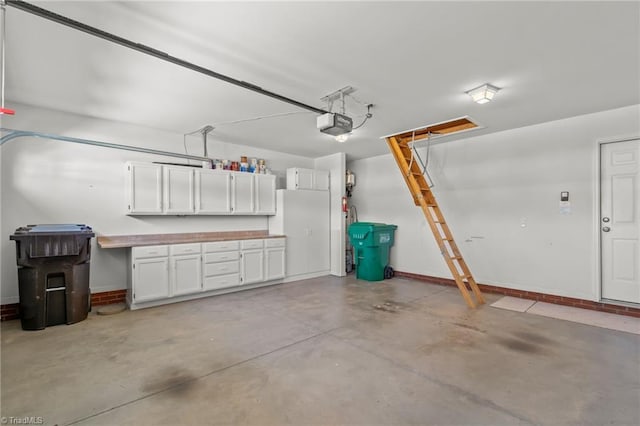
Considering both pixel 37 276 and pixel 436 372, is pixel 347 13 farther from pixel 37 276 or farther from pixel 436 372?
pixel 37 276

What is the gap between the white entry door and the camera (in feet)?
12.9

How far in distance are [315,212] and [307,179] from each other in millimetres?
713

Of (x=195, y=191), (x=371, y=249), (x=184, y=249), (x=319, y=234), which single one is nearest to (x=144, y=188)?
(x=195, y=191)

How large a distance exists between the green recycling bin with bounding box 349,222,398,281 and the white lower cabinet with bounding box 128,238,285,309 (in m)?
1.53

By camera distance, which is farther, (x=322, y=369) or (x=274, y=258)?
(x=274, y=258)

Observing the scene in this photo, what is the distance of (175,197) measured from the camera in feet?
15.8

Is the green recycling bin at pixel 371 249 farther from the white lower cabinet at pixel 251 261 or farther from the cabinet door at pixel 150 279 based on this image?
the cabinet door at pixel 150 279

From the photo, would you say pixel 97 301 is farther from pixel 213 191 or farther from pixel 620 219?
pixel 620 219

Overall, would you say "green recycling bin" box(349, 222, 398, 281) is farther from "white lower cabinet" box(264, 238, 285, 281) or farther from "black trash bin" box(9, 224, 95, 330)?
"black trash bin" box(9, 224, 95, 330)

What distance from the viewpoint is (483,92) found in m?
3.32

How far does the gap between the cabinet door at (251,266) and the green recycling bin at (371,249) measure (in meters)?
1.94

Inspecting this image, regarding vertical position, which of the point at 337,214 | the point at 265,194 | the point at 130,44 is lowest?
the point at 337,214

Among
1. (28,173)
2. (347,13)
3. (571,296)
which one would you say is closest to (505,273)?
(571,296)

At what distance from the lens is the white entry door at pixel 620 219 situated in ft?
12.9
